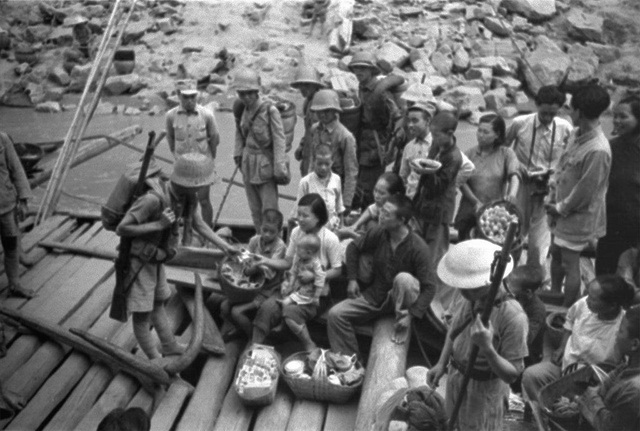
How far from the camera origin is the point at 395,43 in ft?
47.6

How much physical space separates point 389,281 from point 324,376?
Answer: 721mm

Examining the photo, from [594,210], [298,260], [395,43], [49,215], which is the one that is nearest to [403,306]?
[298,260]

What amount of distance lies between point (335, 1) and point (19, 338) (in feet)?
36.3

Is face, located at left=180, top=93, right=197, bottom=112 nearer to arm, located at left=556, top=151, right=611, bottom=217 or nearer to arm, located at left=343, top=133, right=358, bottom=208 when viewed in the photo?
arm, located at left=343, top=133, right=358, bottom=208

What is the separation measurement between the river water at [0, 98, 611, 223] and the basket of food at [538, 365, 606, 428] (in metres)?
4.54

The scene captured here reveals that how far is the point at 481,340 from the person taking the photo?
3506 millimetres

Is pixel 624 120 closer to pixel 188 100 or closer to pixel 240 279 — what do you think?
pixel 240 279

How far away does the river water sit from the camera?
1022 centimetres

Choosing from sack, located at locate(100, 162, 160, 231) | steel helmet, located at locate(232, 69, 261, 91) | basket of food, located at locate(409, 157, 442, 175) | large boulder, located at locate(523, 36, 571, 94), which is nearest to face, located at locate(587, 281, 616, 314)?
basket of food, located at locate(409, 157, 442, 175)

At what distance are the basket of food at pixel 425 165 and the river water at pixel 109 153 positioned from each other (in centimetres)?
336

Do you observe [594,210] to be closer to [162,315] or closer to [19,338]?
[162,315]

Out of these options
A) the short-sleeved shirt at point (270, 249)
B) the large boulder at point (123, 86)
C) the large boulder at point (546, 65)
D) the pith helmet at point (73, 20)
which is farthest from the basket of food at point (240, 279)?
the pith helmet at point (73, 20)

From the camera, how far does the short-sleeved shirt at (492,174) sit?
555 centimetres

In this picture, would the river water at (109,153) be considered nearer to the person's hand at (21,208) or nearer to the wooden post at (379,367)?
the person's hand at (21,208)
